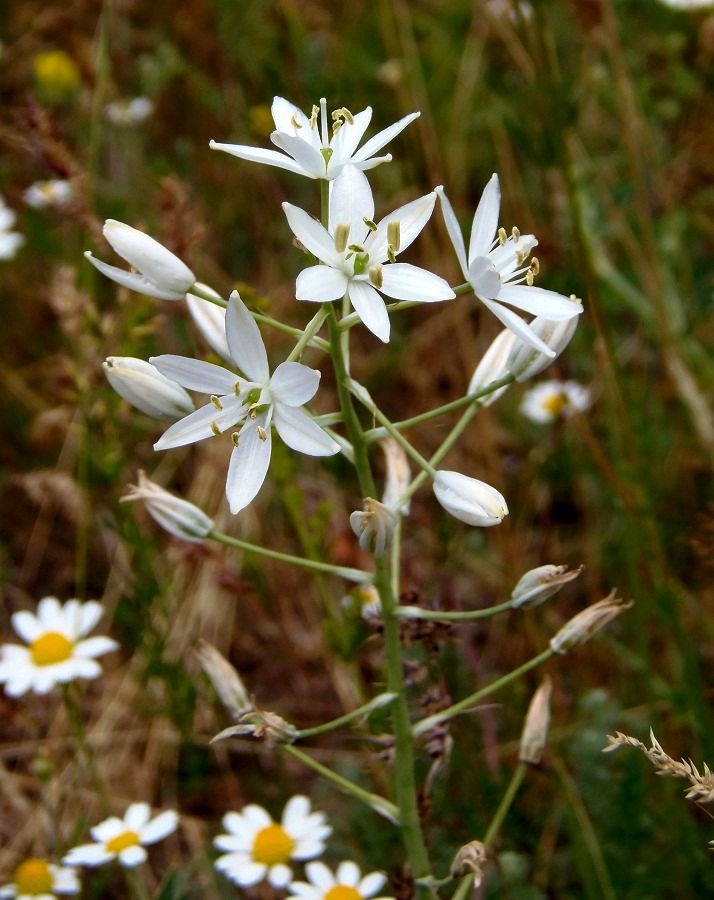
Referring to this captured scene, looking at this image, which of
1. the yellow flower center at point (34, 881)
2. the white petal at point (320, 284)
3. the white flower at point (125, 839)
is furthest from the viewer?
the yellow flower center at point (34, 881)

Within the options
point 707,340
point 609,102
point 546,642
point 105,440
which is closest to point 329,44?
point 609,102

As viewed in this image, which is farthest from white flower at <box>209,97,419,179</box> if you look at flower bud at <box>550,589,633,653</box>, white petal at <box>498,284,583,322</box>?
flower bud at <box>550,589,633,653</box>

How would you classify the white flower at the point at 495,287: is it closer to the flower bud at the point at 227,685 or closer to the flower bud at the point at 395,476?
the flower bud at the point at 395,476

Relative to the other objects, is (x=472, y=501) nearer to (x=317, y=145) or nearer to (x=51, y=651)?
(x=317, y=145)

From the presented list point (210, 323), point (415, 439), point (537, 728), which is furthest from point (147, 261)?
point (415, 439)

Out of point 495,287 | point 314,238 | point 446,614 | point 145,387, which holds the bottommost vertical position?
point 446,614

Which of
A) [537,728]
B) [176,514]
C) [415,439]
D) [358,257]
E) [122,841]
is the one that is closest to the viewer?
[358,257]

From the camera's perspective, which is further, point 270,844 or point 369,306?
point 270,844

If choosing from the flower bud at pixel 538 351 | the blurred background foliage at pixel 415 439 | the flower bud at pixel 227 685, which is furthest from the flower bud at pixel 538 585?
the flower bud at pixel 227 685
